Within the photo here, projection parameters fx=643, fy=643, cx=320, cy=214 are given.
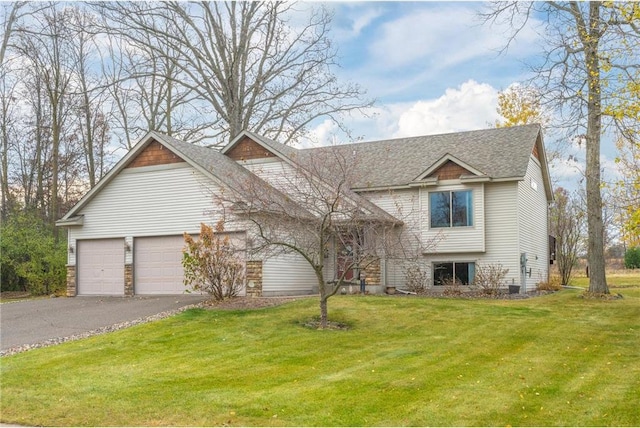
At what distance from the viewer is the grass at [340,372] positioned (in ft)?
25.9

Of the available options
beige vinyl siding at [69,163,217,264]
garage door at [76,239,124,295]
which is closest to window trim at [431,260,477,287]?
beige vinyl siding at [69,163,217,264]

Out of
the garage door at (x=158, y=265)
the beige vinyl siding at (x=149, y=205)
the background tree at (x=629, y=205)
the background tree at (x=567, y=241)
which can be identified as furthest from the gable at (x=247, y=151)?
the background tree at (x=567, y=241)

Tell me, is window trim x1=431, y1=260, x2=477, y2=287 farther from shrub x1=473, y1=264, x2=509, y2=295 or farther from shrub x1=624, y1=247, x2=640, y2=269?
shrub x1=624, y1=247, x2=640, y2=269

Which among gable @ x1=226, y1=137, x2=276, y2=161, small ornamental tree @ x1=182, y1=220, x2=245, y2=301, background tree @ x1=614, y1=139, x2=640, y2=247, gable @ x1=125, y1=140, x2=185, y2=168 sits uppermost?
gable @ x1=226, y1=137, x2=276, y2=161

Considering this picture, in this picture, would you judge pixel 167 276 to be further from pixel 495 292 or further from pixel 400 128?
pixel 400 128

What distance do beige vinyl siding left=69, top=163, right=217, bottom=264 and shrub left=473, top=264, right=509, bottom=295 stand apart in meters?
9.33

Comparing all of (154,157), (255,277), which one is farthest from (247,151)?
(255,277)

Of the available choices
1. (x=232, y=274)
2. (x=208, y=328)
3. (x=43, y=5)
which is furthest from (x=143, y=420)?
(x=43, y=5)

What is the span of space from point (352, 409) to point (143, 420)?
2559 mm

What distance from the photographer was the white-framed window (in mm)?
22719

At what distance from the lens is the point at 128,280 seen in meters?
22.2

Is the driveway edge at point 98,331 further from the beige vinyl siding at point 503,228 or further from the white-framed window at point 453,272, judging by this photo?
the beige vinyl siding at point 503,228

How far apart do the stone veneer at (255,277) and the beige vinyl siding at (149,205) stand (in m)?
1.99

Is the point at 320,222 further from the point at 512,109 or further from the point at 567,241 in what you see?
the point at 512,109
